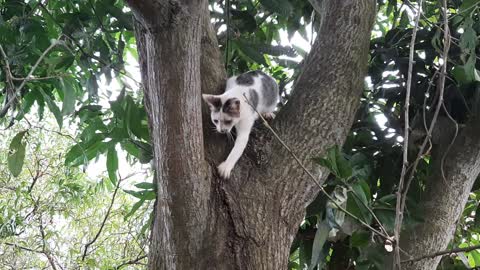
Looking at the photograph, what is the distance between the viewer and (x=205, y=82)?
7.25 ft

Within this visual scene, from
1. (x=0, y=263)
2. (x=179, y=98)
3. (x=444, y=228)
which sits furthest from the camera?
(x=0, y=263)

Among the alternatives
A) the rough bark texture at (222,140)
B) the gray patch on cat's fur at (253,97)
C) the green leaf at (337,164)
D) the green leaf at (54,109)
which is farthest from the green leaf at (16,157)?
the green leaf at (337,164)

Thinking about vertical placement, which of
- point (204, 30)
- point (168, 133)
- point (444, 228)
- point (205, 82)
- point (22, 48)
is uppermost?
point (22, 48)

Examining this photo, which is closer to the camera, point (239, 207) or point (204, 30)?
point (239, 207)

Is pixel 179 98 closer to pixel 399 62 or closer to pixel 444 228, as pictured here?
pixel 444 228

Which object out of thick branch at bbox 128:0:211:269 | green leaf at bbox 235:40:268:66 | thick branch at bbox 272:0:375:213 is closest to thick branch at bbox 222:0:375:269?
thick branch at bbox 272:0:375:213

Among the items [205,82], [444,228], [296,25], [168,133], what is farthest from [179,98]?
[296,25]

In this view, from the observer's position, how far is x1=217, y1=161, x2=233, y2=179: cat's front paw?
1.83m

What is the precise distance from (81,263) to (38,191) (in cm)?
105

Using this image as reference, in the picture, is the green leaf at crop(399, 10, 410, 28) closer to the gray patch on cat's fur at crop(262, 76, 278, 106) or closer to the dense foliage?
the dense foliage

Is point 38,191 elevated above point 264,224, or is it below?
above

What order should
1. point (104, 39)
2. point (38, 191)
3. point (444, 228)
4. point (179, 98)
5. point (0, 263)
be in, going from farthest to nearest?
point (38, 191), point (0, 263), point (104, 39), point (444, 228), point (179, 98)

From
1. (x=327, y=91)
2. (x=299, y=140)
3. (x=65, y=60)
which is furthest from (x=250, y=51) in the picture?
(x=65, y=60)

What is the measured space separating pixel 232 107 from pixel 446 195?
1.00 meters
